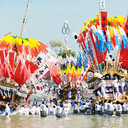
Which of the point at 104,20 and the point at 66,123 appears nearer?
the point at 66,123

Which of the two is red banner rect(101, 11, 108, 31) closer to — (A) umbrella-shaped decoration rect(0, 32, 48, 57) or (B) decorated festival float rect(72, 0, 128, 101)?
(B) decorated festival float rect(72, 0, 128, 101)

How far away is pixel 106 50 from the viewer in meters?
21.8

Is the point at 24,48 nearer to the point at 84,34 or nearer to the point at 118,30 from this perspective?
the point at 84,34

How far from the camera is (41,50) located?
2544 cm

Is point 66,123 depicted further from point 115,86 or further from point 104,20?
point 104,20

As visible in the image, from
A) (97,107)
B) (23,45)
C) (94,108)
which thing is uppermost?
(23,45)

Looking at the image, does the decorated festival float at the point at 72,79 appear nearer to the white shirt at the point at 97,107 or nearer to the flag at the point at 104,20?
the flag at the point at 104,20

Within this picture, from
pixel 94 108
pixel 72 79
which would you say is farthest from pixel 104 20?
pixel 72 79

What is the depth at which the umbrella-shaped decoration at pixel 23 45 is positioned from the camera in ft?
80.5

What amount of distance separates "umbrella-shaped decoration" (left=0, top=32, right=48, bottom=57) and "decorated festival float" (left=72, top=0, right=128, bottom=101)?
4.76 m

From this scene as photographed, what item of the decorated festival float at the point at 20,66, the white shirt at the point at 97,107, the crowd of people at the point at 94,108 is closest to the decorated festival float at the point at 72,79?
the decorated festival float at the point at 20,66

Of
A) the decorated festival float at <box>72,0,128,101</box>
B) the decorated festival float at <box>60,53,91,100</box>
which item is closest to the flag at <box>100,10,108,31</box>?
the decorated festival float at <box>72,0,128,101</box>

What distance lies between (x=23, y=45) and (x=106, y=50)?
8.93 metres

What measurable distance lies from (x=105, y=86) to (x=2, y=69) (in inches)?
369
